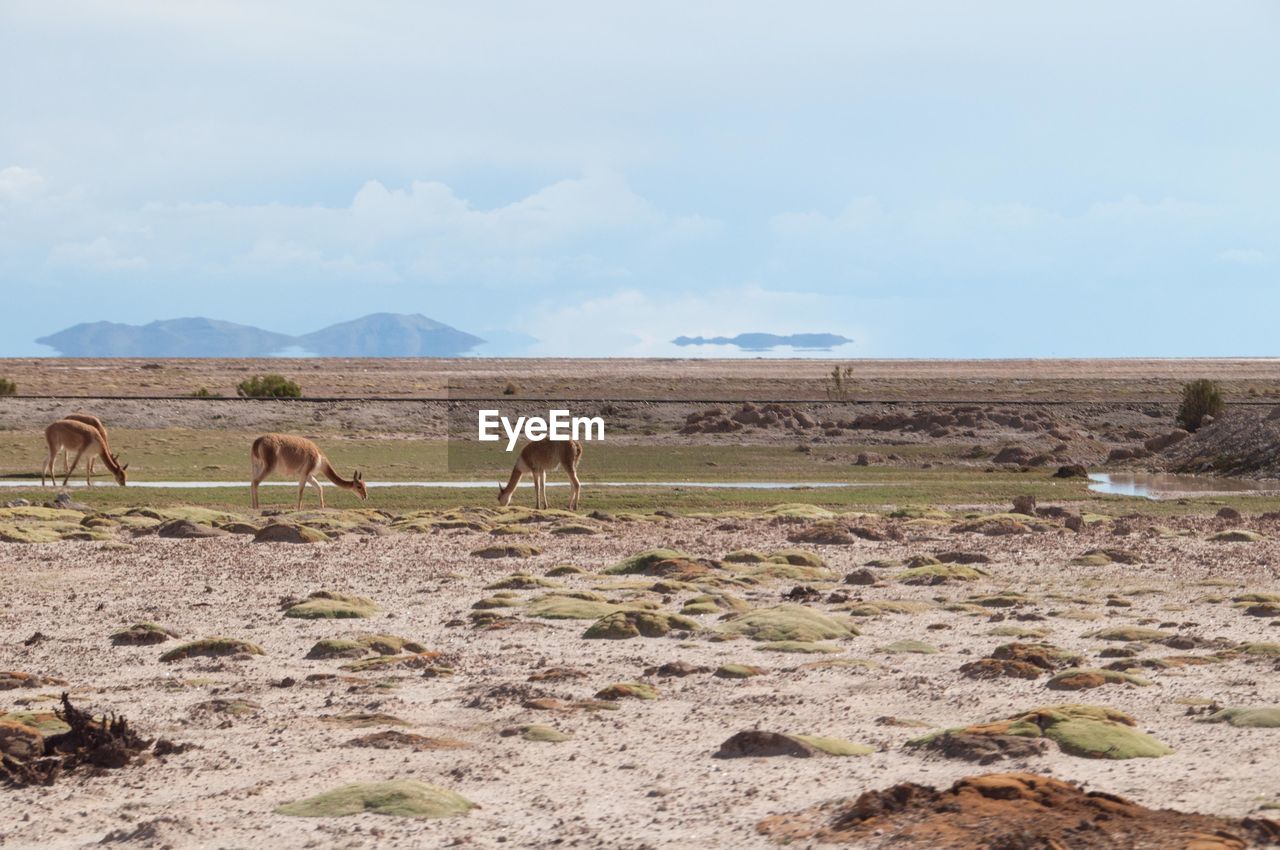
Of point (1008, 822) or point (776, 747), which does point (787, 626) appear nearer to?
point (776, 747)

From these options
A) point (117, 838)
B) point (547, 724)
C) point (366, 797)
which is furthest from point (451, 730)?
point (117, 838)

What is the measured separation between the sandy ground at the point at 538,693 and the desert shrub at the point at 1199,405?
3787 centimetres

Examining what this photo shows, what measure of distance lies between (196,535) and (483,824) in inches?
689

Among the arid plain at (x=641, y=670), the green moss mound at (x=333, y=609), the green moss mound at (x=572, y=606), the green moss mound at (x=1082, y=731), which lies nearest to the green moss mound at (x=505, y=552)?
the arid plain at (x=641, y=670)

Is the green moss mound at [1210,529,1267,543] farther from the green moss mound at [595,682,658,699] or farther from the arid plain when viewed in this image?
the green moss mound at [595,682,658,699]

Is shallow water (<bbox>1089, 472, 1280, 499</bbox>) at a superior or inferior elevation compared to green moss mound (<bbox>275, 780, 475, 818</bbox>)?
inferior

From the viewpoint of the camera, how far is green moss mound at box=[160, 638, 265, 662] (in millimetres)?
14266

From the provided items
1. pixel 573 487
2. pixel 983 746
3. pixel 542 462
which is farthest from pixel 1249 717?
pixel 573 487

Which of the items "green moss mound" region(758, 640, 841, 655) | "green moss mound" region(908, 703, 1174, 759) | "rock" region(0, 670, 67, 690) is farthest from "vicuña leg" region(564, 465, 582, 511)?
"green moss mound" region(908, 703, 1174, 759)

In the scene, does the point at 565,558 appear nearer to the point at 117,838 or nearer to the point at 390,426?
the point at 117,838

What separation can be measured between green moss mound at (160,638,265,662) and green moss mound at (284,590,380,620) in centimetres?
216

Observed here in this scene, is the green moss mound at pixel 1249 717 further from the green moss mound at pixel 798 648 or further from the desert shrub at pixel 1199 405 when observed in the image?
the desert shrub at pixel 1199 405

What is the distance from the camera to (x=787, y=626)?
1548cm

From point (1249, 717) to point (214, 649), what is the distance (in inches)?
360
